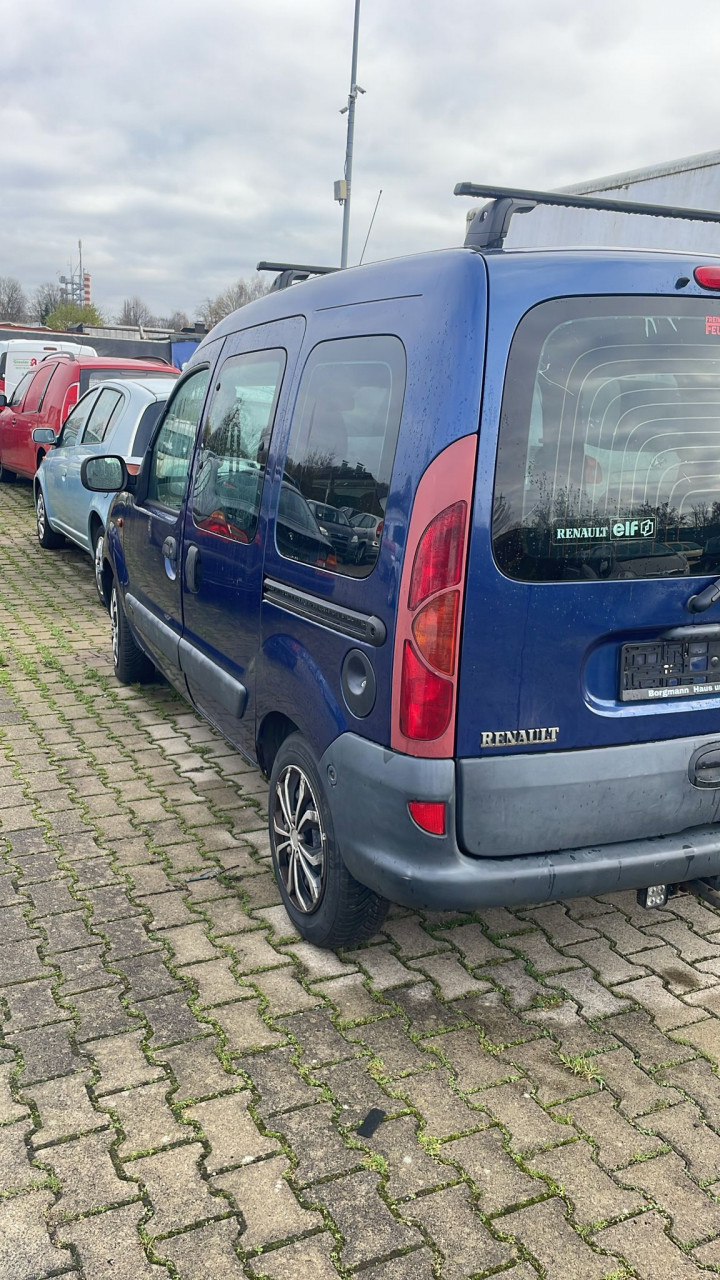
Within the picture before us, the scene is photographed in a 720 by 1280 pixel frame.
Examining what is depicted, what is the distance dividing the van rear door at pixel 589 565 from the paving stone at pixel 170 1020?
107cm

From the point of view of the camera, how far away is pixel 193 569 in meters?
4.36

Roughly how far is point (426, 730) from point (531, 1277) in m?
1.25

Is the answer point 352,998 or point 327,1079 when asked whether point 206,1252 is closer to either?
point 327,1079

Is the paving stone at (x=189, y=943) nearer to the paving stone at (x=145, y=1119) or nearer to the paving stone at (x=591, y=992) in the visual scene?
the paving stone at (x=145, y=1119)

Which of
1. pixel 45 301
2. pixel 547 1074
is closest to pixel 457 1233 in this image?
pixel 547 1074

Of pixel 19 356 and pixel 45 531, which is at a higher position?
pixel 19 356

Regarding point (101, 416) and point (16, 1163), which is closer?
point (16, 1163)

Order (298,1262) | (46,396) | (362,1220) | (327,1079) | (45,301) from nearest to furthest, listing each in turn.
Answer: (298,1262) → (362,1220) → (327,1079) → (46,396) → (45,301)

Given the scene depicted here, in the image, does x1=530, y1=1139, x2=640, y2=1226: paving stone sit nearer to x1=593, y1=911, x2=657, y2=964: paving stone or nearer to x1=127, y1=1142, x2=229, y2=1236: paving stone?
x1=127, y1=1142, x2=229, y2=1236: paving stone

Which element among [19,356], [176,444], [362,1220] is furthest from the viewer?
[19,356]

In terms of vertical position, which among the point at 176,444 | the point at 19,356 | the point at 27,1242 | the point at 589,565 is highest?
the point at 19,356

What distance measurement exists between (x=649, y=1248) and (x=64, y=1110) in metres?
1.50

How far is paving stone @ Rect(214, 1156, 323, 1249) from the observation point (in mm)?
2334

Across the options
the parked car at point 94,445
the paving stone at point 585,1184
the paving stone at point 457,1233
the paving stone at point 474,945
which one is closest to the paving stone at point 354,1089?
the paving stone at point 457,1233
